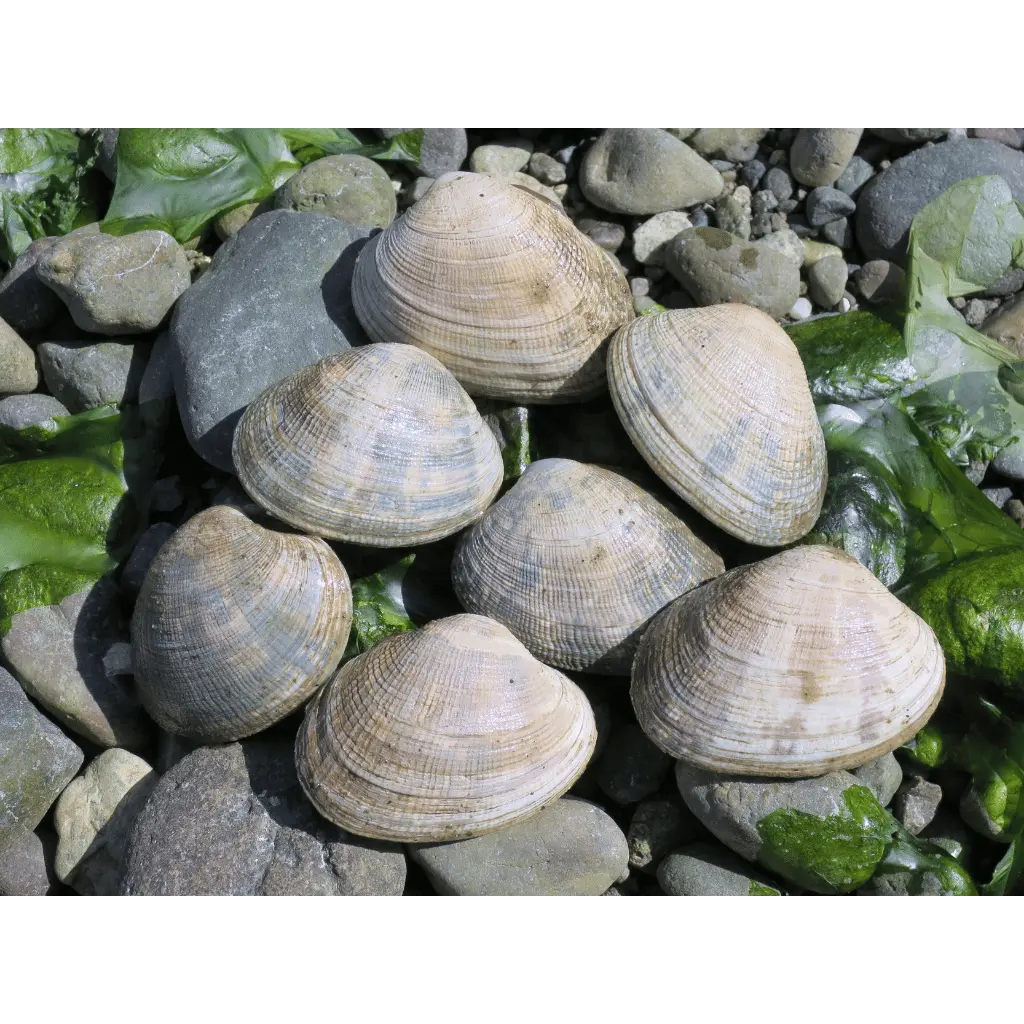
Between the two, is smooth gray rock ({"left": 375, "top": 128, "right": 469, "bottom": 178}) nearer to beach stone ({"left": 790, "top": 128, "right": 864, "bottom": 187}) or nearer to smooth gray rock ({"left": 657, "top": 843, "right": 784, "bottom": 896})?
beach stone ({"left": 790, "top": 128, "right": 864, "bottom": 187})

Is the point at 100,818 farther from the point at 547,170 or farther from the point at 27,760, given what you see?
the point at 547,170

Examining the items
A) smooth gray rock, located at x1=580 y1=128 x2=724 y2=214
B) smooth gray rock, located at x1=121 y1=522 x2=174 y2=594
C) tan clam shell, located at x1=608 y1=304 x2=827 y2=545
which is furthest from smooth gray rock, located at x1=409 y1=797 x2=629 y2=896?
smooth gray rock, located at x1=580 y1=128 x2=724 y2=214

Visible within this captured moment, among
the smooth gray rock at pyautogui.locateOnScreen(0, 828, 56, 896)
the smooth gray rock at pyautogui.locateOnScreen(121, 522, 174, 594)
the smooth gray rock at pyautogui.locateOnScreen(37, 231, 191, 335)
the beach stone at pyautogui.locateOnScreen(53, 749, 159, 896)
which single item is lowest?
the smooth gray rock at pyautogui.locateOnScreen(0, 828, 56, 896)

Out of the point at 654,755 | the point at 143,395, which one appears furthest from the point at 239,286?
the point at 654,755

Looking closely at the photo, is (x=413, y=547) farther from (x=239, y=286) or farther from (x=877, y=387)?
(x=877, y=387)

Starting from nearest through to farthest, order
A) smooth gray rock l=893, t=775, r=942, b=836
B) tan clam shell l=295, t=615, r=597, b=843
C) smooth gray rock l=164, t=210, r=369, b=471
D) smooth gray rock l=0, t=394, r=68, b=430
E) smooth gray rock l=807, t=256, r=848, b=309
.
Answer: tan clam shell l=295, t=615, r=597, b=843, smooth gray rock l=893, t=775, r=942, b=836, smooth gray rock l=164, t=210, r=369, b=471, smooth gray rock l=0, t=394, r=68, b=430, smooth gray rock l=807, t=256, r=848, b=309

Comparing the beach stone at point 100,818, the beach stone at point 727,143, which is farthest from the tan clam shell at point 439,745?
the beach stone at point 727,143

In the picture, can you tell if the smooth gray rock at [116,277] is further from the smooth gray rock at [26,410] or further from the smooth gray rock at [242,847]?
the smooth gray rock at [242,847]

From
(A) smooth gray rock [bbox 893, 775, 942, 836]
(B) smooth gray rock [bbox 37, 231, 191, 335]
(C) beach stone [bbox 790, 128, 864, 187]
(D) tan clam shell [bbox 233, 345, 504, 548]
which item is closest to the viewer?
(D) tan clam shell [bbox 233, 345, 504, 548]
